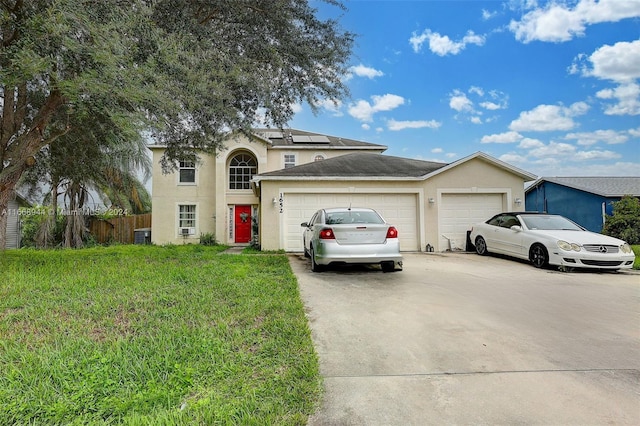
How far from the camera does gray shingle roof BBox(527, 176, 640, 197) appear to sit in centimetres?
1395

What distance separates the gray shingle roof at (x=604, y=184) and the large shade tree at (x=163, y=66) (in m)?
13.2

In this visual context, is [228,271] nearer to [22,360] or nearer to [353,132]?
[22,360]

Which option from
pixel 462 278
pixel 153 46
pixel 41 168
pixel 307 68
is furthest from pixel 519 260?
pixel 41 168

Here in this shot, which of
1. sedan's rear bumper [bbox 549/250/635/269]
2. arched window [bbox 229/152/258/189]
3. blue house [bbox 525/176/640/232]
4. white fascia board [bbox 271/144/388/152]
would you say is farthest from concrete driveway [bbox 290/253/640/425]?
white fascia board [bbox 271/144/388/152]

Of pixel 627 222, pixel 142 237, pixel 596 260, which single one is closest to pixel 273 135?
pixel 142 237

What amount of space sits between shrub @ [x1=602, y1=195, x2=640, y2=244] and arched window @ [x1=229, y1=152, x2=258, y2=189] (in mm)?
15718

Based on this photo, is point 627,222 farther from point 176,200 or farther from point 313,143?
point 176,200

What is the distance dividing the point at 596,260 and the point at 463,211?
475 centimetres

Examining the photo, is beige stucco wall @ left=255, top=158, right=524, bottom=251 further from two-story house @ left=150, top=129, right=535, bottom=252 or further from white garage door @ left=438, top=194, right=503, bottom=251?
white garage door @ left=438, top=194, right=503, bottom=251

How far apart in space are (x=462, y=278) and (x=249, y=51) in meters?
7.28

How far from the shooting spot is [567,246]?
7473 millimetres

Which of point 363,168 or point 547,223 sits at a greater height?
point 363,168

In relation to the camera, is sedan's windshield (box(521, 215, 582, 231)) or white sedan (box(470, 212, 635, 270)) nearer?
white sedan (box(470, 212, 635, 270))

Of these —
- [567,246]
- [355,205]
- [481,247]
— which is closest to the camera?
[567,246]
